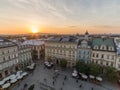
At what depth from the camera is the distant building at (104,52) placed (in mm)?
47250

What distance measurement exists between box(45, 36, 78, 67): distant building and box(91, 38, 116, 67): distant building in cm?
986

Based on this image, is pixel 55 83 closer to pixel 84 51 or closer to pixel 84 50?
pixel 84 51

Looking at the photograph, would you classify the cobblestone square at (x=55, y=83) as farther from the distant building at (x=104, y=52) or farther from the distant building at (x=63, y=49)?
the distant building at (x=104, y=52)

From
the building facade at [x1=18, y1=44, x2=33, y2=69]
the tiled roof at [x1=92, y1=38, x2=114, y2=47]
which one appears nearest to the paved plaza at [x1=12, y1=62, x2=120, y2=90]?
the building facade at [x1=18, y1=44, x2=33, y2=69]

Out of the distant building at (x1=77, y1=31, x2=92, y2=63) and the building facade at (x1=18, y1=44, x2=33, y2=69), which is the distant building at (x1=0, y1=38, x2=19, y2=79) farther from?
the distant building at (x1=77, y1=31, x2=92, y2=63)

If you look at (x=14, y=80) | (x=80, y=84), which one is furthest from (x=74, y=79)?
(x=14, y=80)

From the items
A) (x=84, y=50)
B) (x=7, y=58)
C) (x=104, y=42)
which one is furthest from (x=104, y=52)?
(x=7, y=58)

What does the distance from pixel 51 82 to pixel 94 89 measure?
664 inches

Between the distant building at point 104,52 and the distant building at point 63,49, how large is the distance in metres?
9.86

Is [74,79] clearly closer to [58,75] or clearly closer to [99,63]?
[58,75]

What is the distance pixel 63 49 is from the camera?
198 ft

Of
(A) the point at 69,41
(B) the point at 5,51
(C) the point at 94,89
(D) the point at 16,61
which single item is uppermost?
(A) the point at 69,41

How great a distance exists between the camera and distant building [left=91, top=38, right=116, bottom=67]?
4725cm

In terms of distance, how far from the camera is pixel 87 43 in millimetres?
54531
